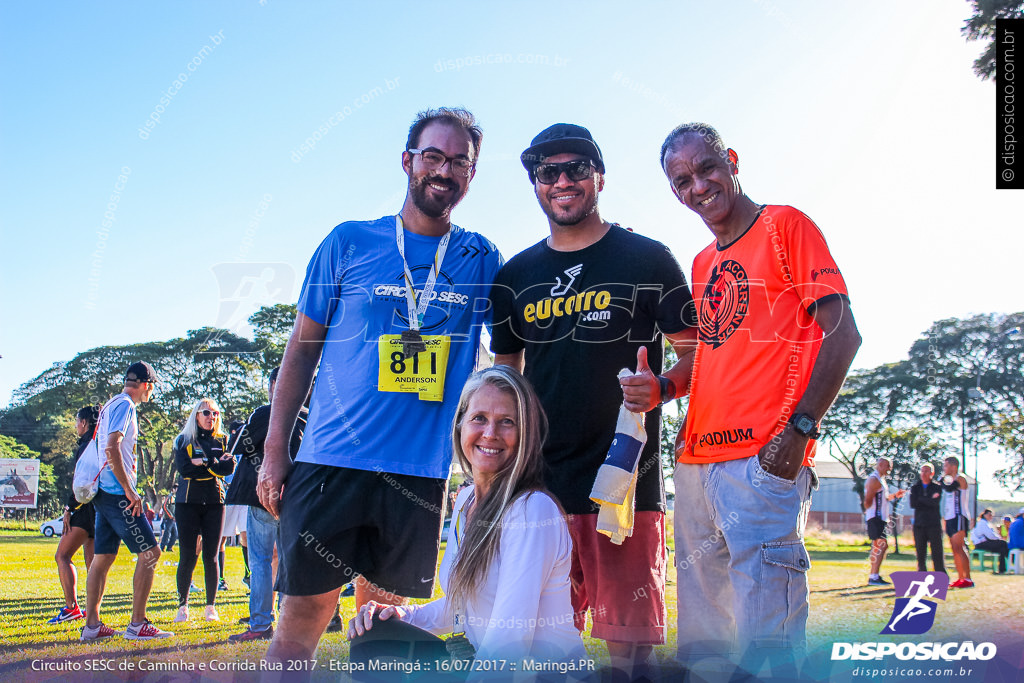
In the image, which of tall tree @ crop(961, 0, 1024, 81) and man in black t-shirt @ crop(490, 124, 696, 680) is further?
tall tree @ crop(961, 0, 1024, 81)

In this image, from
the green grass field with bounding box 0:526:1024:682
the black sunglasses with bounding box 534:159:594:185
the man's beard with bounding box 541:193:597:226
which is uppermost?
the black sunglasses with bounding box 534:159:594:185

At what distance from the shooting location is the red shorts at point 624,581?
8.87ft

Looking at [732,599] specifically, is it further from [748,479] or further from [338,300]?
[338,300]

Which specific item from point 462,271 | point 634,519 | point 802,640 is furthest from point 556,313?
point 802,640

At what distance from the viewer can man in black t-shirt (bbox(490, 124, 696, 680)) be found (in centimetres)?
273

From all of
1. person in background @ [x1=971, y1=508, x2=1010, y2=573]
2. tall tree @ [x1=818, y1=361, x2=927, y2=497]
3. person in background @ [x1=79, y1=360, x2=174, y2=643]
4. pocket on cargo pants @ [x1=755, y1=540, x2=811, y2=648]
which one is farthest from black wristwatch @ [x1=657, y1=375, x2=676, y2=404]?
tall tree @ [x1=818, y1=361, x2=927, y2=497]

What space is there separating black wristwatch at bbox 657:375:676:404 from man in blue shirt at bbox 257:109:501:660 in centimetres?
83

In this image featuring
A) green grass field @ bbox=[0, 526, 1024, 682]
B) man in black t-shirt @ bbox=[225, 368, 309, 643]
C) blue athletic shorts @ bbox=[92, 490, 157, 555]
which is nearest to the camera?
green grass field @ bbox=[0, 526, 1024, 682]

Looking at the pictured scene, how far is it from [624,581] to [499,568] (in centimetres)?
79

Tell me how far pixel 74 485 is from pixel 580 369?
524 centimetres

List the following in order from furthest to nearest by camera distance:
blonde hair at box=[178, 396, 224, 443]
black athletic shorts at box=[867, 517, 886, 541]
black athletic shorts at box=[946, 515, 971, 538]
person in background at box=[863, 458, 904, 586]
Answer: black athletic shorts at box=[867, 517, 886, 541], person in background at box=[863, 458, 904, 586], black athletic shorts at box=[946, 515, 971, 538], blonde hair at box=[178, 396, 224, 443]

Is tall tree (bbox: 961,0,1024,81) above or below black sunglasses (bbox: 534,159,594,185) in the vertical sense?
above

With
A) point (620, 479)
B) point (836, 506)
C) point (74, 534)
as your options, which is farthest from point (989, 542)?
point (836, 506)

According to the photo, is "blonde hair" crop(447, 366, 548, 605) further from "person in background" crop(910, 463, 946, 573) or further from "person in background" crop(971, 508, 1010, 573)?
"person in background" crop(971, 508, 1010, 573)
